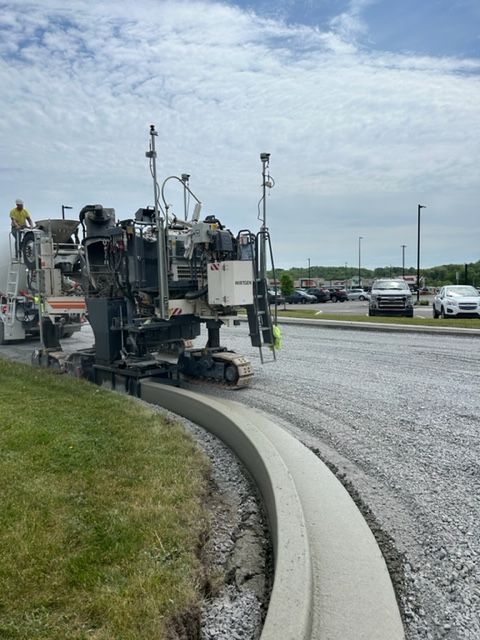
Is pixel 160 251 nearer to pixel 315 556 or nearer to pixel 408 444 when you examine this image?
pixel 408 444

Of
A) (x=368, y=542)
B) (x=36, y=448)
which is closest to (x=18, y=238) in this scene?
(x=36, y=448)

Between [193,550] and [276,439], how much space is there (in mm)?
2021

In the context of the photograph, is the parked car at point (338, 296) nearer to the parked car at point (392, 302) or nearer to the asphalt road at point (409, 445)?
the parked car at point (392, 302)

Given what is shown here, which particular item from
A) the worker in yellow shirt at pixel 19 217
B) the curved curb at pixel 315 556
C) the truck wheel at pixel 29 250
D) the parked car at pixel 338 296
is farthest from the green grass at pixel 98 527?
the parked car at pixel 338 296

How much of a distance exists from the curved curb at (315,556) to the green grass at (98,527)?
46cm

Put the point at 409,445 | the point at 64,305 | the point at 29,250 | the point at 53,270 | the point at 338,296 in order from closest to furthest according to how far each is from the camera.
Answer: the point at 409,445, the point at 64,305, the point at 53,270, the point at 29,250, the point at 338,296

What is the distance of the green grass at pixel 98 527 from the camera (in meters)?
2.44

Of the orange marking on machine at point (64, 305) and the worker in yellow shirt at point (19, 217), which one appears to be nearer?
the orange marking on machine at point (64, 305)

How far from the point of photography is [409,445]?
4.93m

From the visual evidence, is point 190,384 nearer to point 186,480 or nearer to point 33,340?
point 186,480

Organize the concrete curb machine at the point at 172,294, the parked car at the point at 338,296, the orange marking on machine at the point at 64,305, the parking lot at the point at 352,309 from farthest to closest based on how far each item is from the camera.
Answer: the parked car at the point at 338,296, the parking lot at the point at 352,309, the orange marking on machine at the point at 64,305, the concrete curb machine at the point at 172,294

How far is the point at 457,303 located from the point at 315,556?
1754cm

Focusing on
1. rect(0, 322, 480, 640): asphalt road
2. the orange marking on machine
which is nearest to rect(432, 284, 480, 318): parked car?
rect(0, 322, 480, 640): asphalt road

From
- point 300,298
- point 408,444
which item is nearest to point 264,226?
point 408,444
